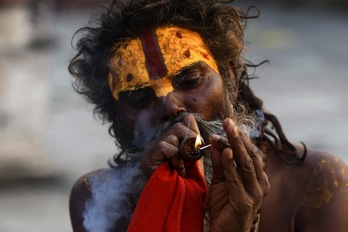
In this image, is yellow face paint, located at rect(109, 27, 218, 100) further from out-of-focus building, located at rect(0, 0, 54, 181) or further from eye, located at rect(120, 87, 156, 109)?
out-of-focus building, located at rect(0, 0, 54, 181)

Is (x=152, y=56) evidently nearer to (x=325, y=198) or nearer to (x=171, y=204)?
(x=171, y=204)

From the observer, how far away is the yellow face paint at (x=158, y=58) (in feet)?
11.8

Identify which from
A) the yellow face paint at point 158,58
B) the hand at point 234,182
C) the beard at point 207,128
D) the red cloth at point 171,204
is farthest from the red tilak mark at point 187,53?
the hand at point 234,182

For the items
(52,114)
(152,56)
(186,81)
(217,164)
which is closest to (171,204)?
(217,164)

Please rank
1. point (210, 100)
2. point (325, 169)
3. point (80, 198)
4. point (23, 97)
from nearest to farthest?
point (210, 100) → point (325, 169) → point (80, 198) → point (23, 97)

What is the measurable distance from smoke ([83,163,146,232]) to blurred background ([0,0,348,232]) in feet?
1.52

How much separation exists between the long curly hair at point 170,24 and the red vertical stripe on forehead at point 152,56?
45mm

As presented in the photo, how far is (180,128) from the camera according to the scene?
3230mm

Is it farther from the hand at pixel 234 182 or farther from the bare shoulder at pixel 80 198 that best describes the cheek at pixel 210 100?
the bare shoulder at pixel 80 198

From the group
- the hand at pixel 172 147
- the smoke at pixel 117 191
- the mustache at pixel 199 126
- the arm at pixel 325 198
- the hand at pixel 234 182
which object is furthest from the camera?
the smoke at pixel 117 191

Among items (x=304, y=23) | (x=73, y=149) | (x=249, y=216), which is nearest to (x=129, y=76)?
(x=249, y=216)

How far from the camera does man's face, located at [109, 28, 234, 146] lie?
356cm

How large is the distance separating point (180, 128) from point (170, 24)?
0.62 metres

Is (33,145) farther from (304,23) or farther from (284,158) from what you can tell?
(304,23)
